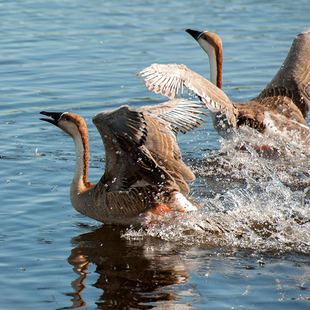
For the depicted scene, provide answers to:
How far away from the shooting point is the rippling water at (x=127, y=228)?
522 cm

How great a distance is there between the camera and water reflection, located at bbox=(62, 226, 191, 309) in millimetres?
5055

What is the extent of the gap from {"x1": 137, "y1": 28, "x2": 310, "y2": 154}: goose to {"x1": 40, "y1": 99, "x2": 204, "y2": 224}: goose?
692mm

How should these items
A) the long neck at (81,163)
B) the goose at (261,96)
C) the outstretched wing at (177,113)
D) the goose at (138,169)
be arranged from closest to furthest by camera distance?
1. the goose at (138,169)
2. the outstretched wing at (177,113)
3. the long neck at (81,163)
4. the goose at (261,96)

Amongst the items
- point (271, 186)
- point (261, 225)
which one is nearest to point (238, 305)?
point (261, 225)

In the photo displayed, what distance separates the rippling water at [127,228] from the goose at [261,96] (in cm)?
43

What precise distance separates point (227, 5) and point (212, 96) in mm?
11330

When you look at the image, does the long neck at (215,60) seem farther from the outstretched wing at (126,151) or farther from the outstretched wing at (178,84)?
the outstretched wing at (126,151)

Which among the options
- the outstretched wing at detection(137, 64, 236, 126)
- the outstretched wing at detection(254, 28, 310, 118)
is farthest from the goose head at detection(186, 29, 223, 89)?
the outstretched wing at detection(137, 64, 236, 126)

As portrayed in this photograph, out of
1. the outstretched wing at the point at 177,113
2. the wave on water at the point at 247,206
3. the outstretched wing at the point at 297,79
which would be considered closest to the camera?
the wave on water at the point at 247,206

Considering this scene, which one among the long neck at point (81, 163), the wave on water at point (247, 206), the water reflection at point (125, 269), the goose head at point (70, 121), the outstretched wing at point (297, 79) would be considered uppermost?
the outstretched wing at point (297, 79)

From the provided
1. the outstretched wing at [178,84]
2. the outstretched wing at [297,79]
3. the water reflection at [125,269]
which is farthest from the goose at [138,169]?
the outstretched wing at [297,79]

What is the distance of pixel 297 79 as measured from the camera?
30.8 feet

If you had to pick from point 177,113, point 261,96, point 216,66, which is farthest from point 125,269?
point 261,96

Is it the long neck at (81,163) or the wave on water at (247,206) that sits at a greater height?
the long neck at (81,163)
